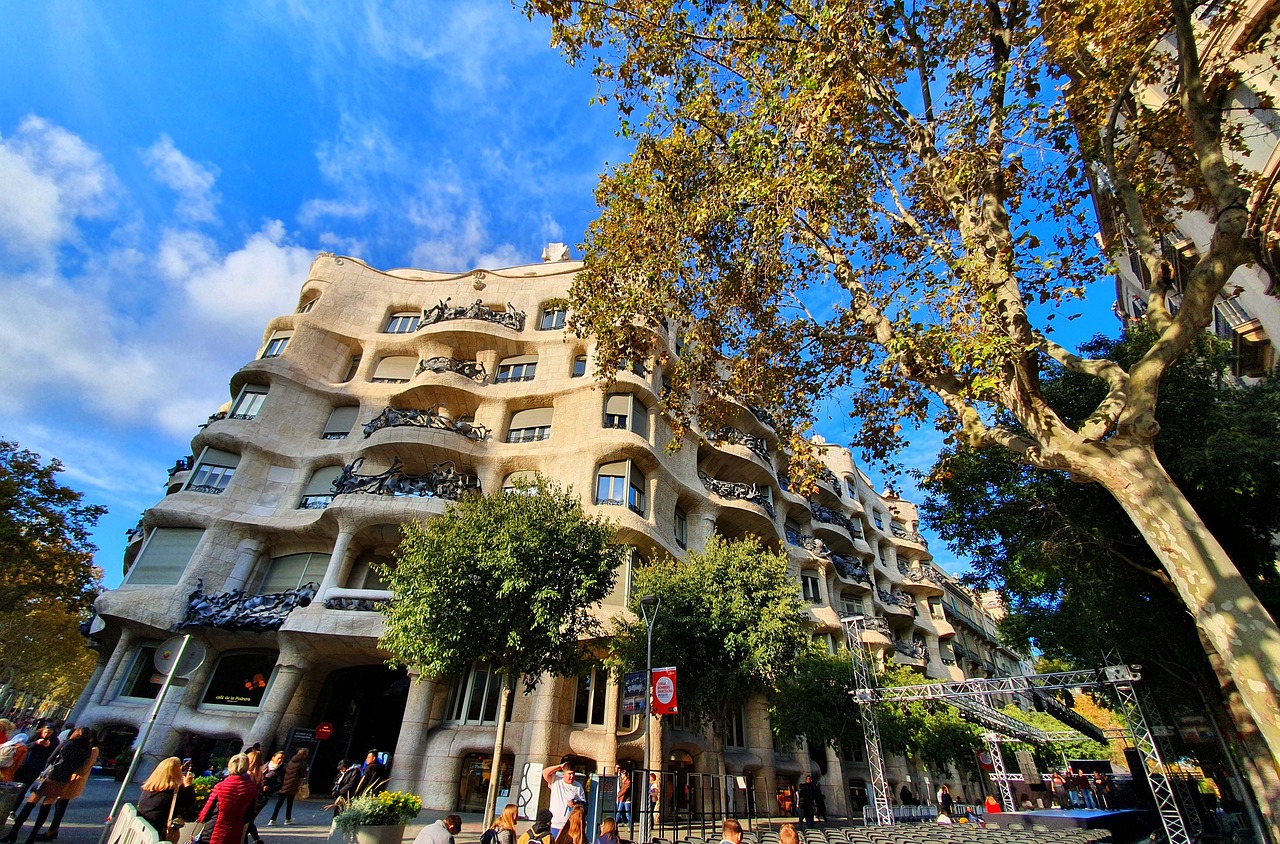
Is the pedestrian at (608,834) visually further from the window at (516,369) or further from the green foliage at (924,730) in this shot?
the green foliage at (924,730)

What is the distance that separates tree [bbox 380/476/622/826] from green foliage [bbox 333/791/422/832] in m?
3.88

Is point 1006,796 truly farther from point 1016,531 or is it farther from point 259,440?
point 259,440

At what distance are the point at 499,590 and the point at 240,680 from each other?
40.5ft

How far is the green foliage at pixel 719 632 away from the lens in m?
17.2

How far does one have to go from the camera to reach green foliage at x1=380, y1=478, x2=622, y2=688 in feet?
45.1

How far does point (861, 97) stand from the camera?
11.0 meters

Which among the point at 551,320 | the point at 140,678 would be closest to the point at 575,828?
the point at 140,678

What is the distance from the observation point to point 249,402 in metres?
23.3

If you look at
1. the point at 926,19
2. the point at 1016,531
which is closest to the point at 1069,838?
the point at 1016,531

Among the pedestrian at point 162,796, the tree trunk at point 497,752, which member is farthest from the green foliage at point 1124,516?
the pedestrian at point 162,796

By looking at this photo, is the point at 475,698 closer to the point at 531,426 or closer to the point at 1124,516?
the point at 531,426

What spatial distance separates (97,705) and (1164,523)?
26561 millimetres

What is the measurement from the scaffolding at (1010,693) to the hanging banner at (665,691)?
11.0 meters

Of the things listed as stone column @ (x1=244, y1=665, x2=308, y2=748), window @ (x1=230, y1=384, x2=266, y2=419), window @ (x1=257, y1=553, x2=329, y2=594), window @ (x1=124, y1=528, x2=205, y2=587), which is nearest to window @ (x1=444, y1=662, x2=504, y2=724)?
stone column @ (x1=244, y1=665, x2=308, y2=748)
